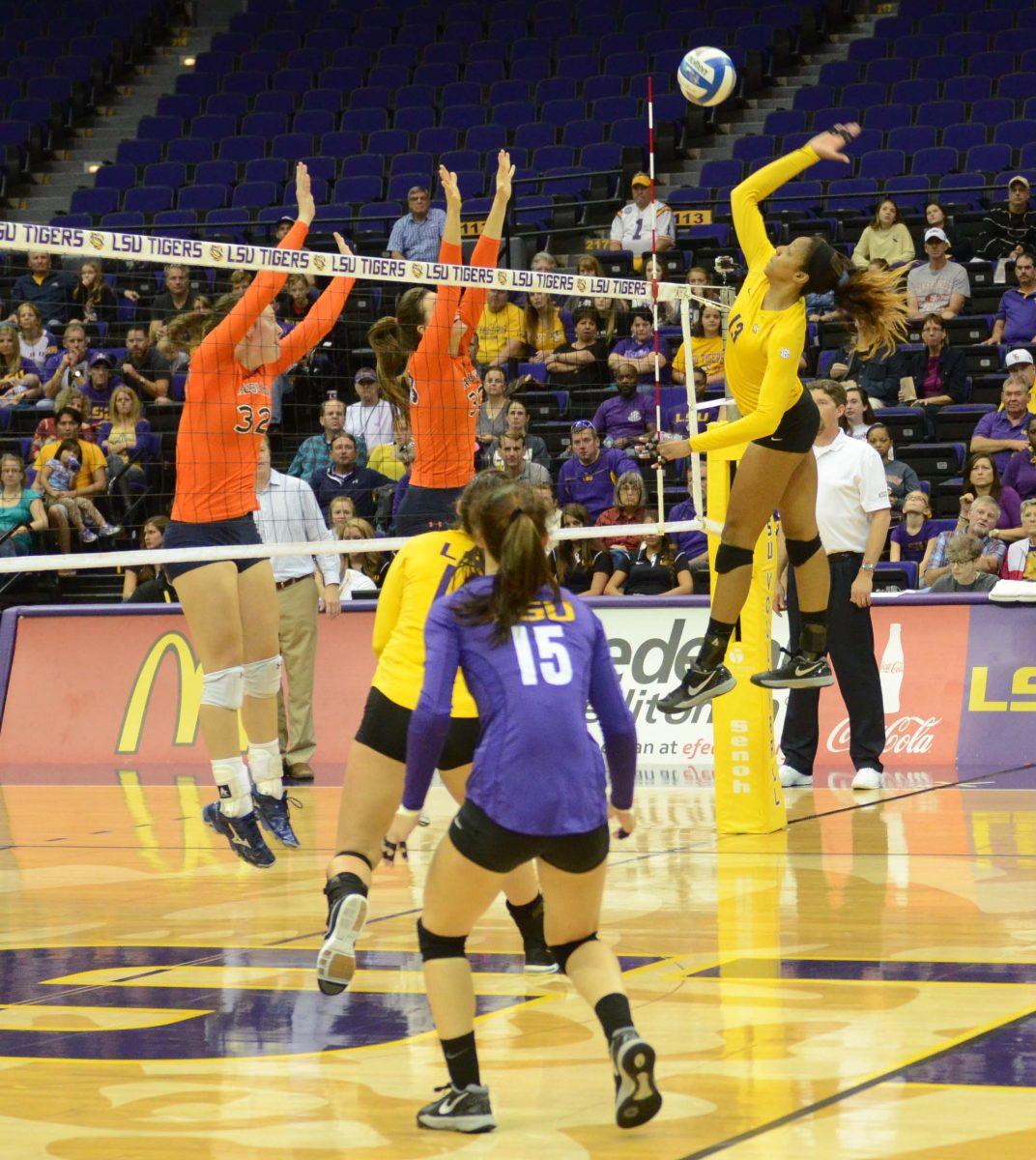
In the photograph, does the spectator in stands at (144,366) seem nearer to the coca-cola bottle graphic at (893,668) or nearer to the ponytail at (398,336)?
the coca-cola bottle graphic at (893,668)

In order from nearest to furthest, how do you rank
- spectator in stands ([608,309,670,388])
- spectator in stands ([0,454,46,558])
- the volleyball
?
1. the volleyball
2. spectator in stands ([0,454,46,558])
3. spectator in stands ([608,309,670,388])

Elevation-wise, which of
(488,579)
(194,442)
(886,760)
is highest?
(194,442)

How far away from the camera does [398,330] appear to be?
7.79 meters

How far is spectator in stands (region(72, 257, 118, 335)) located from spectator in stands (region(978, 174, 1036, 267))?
7381mm

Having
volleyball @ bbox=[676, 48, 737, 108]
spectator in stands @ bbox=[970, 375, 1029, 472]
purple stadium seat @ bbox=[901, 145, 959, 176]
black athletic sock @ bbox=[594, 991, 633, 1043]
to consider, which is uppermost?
purple stadium seat @ bbox=[901, 145, 959, 176]

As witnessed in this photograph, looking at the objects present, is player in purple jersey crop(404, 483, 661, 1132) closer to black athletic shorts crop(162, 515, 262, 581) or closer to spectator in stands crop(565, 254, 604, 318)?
black athletic shorts crop(162, 515, 262, 581)

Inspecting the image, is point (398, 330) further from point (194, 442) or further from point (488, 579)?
point (488, 579)

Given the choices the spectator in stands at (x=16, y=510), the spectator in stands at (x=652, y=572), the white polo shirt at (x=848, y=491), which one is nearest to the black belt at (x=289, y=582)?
the spectator in stands at (x=652, y=572)

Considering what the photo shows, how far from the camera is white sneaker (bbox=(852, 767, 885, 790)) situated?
32.9 feet

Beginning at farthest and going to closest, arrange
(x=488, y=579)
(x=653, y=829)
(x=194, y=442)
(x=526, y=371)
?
(x=526, y=371) → (x=653, y=829) → (x=194, y=442) → (x=488, y=579)

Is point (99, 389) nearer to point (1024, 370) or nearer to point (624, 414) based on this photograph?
point (624, 414)

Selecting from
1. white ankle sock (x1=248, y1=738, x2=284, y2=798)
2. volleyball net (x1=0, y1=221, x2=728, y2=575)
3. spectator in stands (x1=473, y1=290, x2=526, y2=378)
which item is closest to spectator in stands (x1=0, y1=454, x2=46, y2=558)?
volleyball net (x1=0, y1=221, x2=728, y2=575)

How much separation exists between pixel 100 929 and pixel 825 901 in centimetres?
276

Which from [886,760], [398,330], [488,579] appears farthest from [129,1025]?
[886,760]
